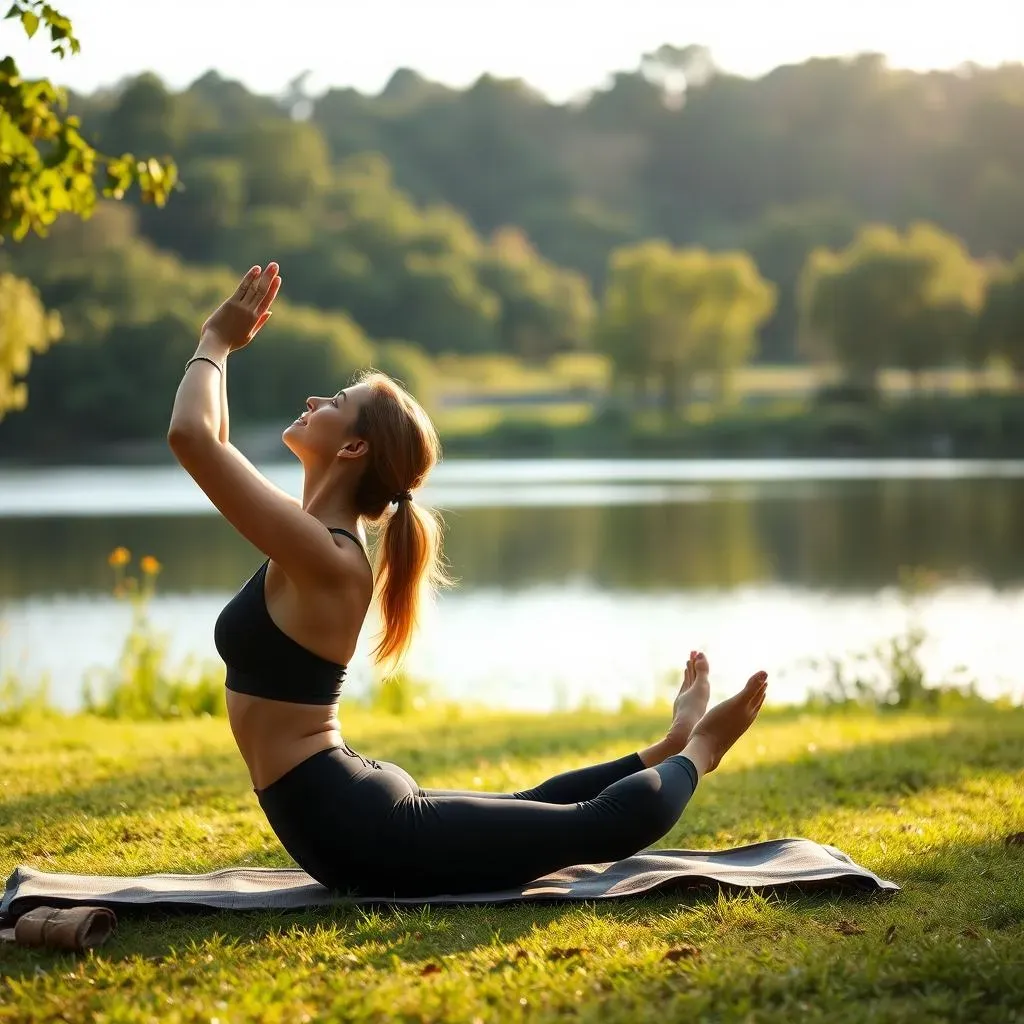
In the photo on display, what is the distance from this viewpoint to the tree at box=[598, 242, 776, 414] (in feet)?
217

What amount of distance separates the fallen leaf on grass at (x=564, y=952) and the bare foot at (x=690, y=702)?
2.94 ft

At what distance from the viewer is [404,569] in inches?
167

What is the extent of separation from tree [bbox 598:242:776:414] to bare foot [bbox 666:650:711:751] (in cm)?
6175

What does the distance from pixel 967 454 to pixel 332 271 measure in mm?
50504

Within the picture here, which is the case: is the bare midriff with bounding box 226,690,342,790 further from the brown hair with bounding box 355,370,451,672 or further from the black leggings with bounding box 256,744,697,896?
the brown hair with bounding box 355,370,451,672

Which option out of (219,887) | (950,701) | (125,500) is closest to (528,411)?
(125,500)

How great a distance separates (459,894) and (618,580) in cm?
1778

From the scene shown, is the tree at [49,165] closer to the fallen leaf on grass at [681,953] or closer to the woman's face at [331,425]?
the woman's face at [331,425]

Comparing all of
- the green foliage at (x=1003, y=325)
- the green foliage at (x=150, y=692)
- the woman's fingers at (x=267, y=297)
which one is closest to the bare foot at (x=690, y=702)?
the woman's fingers at (x=267, y=297)

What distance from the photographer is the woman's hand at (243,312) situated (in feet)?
13.0

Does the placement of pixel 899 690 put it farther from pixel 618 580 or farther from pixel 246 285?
pixel 618 580

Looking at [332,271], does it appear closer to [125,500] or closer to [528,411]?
[528,411]

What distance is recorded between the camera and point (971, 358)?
62.8 m

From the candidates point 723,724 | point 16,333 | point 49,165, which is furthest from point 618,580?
point 723,724
